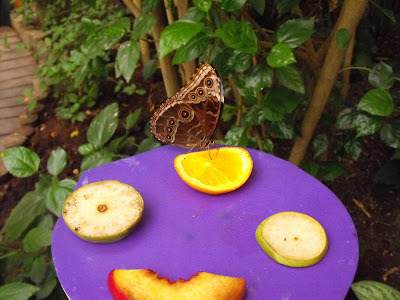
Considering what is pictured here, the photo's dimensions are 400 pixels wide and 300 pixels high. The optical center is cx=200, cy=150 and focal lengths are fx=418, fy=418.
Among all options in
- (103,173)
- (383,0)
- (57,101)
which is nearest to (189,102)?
(103,173)

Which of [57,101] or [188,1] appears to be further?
[57,101]

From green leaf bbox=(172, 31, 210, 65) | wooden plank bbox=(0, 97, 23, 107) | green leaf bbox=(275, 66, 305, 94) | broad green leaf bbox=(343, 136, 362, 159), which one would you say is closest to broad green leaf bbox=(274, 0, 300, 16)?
green leaf bbox=(275, 66, 305, 94)

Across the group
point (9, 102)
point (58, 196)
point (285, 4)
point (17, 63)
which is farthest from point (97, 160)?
point (17, 63)

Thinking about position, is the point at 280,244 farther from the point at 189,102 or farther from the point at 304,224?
the point at 189,102

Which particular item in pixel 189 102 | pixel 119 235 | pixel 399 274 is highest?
pixel 189 102

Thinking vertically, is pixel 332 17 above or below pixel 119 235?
above

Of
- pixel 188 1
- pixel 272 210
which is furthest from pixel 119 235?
pixel 188 1

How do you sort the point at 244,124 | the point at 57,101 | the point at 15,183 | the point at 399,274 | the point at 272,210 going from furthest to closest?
the point at 57,101, the point at 15,183, the point at 399,274, the point at 244,124, the point at 272,210

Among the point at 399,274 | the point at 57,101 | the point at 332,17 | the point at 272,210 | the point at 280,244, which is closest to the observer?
the point at 280,244

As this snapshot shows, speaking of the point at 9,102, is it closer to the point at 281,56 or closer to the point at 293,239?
the point at 281,56

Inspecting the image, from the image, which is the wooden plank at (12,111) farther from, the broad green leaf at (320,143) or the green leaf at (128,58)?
the broad green leaf at (320,143)
